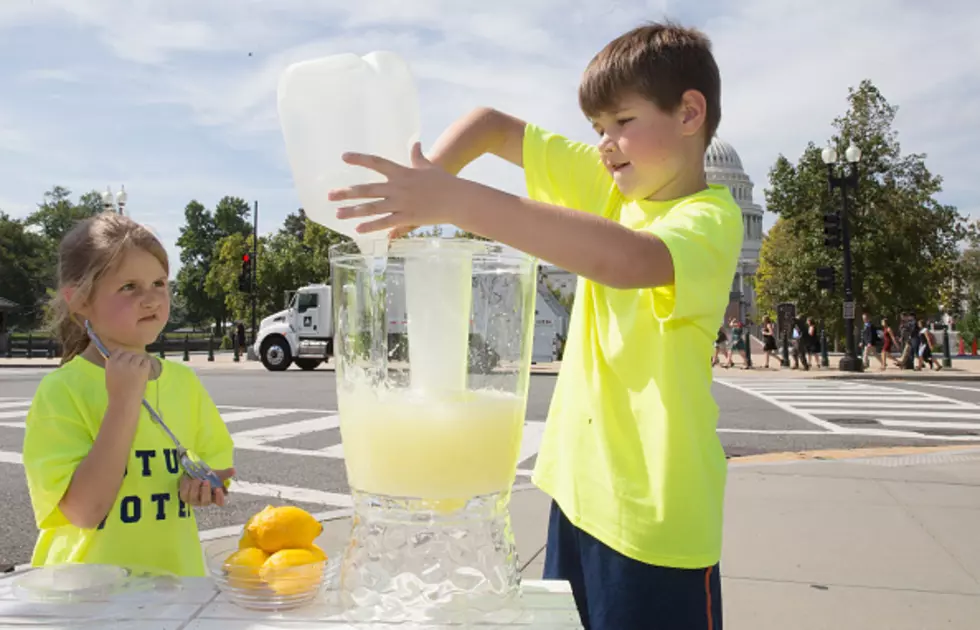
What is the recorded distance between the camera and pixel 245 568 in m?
1.30

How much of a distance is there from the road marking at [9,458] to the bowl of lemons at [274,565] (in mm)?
6994

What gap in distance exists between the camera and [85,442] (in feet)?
5.80

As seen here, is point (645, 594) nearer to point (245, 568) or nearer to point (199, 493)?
point (245, 568)

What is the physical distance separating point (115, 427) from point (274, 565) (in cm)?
55

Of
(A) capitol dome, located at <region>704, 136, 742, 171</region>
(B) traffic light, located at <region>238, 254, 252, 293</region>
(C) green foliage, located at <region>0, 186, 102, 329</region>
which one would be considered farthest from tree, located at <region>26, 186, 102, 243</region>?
(A) capitol dome, located at <region>704, 136, 742, 171</region>

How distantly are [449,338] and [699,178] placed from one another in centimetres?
65

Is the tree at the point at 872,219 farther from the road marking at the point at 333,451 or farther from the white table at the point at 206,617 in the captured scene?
the white table at the point at 206,617

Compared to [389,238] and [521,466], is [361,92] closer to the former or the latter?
[389,238]

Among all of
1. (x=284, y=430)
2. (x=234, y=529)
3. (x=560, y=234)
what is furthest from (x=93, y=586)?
(x=284, y=430)

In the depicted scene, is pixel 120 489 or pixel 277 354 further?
pixel 277 354

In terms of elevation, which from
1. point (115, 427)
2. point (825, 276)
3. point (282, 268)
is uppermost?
point (282, 268)

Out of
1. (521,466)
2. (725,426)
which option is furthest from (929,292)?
(521,466)

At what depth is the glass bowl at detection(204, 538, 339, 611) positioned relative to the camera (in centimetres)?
125

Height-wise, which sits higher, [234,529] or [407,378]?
[407,378]
